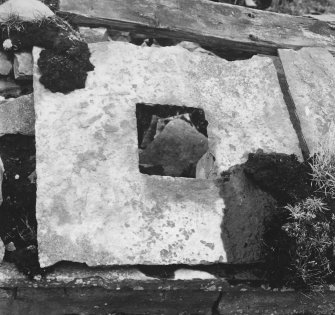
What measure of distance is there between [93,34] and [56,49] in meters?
0.51

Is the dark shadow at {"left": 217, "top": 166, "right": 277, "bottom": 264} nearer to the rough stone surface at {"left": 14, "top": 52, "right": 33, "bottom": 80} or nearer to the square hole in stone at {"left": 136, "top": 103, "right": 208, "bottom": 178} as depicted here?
the square hole in stone at {"left": 136, "top": 103, "right": 208, "bottom": 178}

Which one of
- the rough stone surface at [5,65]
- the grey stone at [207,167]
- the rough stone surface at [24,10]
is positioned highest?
the rough stone surface at [24,10]

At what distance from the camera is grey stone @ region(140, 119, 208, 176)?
3.12 metres

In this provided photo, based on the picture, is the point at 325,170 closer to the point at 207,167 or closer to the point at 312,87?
the point at 207,167

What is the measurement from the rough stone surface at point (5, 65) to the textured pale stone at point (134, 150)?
0.27 m

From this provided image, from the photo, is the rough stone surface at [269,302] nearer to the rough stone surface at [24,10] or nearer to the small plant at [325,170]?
the small plant at [325,170]

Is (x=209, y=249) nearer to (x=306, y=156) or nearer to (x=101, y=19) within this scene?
(x=306, y=156)

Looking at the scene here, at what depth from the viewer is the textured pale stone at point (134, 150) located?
2.65 metres

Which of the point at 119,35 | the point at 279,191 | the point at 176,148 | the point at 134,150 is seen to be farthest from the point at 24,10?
the point at 279,191

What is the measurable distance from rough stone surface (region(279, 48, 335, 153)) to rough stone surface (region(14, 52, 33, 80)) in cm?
188

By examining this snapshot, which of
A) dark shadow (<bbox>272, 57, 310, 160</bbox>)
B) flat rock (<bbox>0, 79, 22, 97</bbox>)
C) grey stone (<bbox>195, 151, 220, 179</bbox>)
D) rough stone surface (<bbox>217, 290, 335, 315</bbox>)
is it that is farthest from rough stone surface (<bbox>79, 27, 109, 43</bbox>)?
rough stone surface (<bbox>217, 290, 335, 315</bbox>)

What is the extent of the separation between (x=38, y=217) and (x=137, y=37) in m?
1.95

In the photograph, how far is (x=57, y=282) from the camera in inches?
99.8

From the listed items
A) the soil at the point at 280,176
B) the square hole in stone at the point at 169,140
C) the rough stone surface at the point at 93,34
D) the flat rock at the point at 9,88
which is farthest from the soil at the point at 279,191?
the flat rock at the point at 9,88
